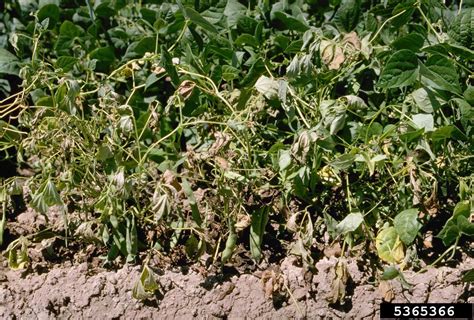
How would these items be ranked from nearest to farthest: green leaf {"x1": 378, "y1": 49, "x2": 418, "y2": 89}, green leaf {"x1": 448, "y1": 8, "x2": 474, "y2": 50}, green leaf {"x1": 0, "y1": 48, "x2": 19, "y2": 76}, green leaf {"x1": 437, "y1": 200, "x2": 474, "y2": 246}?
1. green leaf {"x1": 437, "y1": 200, "x2": 474, "y2": 246}
2. green leaf {"x1": 378, "y1": 49, "x2": 418, "y2": 89}
3. green leaf {"x1": 448, "y1": 8, "x2": 474, "y2": 50}
4. green leaf {"x1": 0, "y1": 48, "x2": 19, "y2": 76}

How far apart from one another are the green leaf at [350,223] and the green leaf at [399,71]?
1.07ft

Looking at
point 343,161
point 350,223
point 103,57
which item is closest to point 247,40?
point 103,57

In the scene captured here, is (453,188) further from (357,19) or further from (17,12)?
(17,12)

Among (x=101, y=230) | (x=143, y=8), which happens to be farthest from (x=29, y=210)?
(x=143, y=8)

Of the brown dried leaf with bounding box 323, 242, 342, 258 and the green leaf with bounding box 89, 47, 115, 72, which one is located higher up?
the green leaf with bounding box 89, 47, 115, 72

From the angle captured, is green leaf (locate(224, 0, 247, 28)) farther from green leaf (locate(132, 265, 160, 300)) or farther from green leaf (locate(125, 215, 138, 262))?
green leaf (locate(132, 265, 160, 300))

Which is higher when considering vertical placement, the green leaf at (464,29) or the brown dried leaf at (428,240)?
the green leaf at (464,29)

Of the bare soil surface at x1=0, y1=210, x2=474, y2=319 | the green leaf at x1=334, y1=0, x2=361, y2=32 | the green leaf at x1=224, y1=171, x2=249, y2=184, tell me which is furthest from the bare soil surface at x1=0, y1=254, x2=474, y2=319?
the green leaf at x1=334, y1=0, x2=361, y2=32

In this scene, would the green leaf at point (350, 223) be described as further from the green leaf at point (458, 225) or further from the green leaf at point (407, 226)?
the green leaf at point (458, 225)

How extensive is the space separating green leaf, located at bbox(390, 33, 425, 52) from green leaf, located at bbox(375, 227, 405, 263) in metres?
0.46

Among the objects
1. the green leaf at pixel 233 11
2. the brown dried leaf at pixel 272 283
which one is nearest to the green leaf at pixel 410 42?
the green leaf at pixel 233 11

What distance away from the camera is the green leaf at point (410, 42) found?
77.5 inches

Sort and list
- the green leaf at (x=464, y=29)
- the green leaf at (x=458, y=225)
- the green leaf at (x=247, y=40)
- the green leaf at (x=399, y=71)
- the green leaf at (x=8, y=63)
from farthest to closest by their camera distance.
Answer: the green leaf at (x=8, y=63) < the green leaf at (x=247, y=40) < the green leaf at (x=464, y=29) < the green leaf at (x=399, y=71) < the green leaf at (x=458, y=225)

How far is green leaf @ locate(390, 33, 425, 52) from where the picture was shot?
77.5 inches
